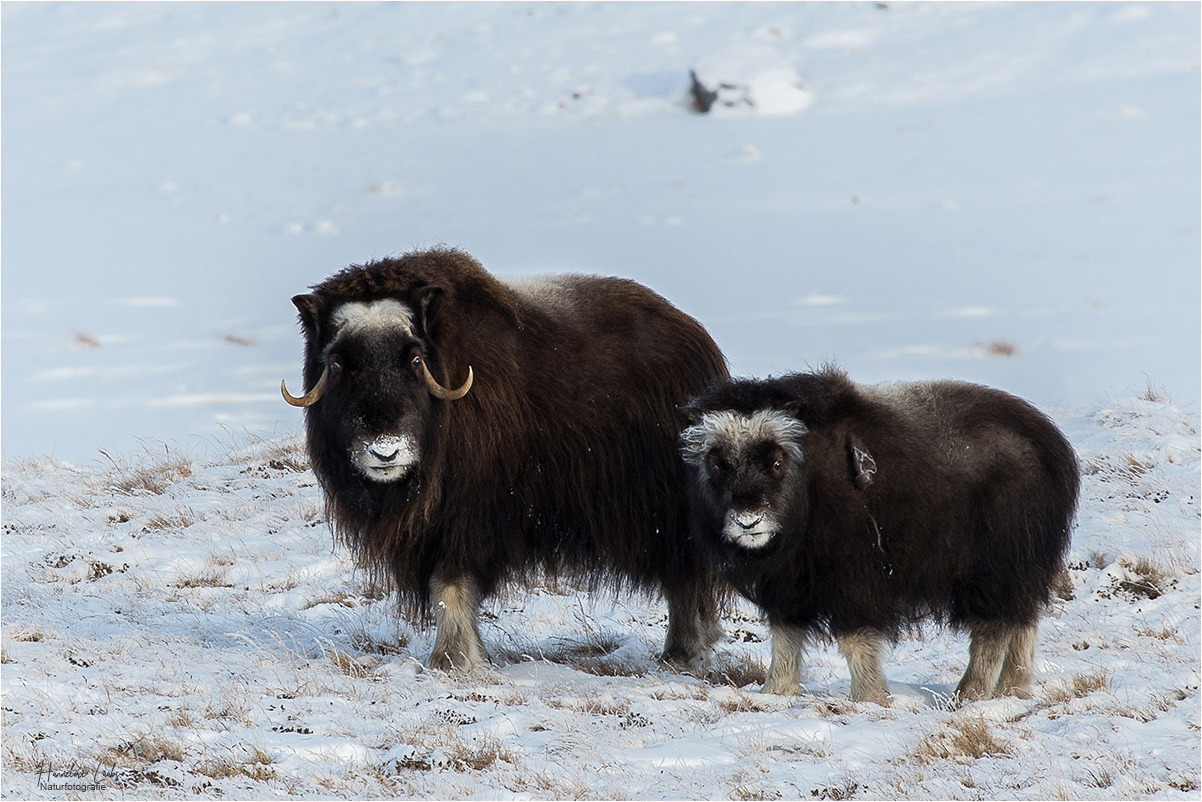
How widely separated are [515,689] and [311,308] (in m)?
1.58

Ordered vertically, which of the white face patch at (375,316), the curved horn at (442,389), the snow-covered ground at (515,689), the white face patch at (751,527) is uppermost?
the white face patch at (375,316)

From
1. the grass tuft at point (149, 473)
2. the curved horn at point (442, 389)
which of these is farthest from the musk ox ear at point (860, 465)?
the grass tuft at point (149, 473)

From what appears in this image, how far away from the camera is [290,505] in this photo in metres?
7.59

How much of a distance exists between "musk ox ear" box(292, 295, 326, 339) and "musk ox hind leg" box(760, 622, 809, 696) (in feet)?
6.54

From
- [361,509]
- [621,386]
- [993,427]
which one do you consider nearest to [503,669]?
[361,509]

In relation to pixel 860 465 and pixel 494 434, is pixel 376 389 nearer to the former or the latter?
pixel 494 434

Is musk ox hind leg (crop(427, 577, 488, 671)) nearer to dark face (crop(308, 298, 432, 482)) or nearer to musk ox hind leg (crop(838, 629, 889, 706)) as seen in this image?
dark face (crop(308, 298, 432, 482))

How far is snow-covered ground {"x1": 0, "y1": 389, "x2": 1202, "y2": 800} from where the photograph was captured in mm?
3561

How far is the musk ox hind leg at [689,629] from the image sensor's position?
204 inches

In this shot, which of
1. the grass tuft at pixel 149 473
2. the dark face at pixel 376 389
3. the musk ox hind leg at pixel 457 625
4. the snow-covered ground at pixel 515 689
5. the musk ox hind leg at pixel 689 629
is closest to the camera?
the snow-covered ground at pixel 515 689

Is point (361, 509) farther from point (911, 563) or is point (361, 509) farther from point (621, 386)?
point (911, 563)

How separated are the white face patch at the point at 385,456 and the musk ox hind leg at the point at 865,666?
1651 millimetres

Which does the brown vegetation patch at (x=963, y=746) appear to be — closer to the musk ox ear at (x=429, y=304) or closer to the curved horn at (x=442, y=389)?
the curved horn at (x=442, y=389)

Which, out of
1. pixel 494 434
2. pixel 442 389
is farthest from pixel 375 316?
pixel 494 434
